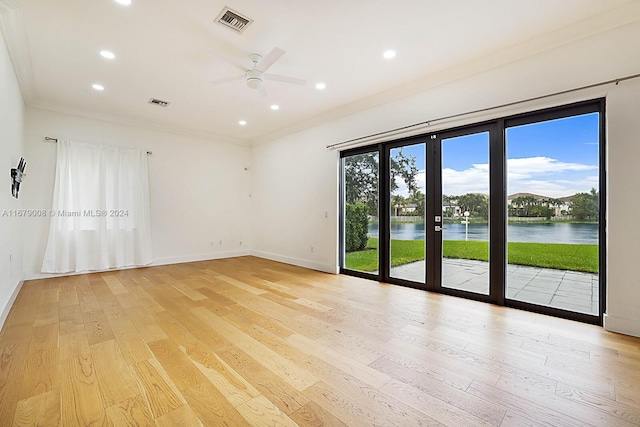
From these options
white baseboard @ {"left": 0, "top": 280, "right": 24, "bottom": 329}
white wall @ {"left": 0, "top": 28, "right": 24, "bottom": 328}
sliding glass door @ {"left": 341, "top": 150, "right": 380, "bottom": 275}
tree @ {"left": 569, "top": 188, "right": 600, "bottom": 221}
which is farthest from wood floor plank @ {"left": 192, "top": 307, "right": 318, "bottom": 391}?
tree @ {"left": 569, "top": 188, "right": 600, "bottom": 221}

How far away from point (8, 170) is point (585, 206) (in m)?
6.35

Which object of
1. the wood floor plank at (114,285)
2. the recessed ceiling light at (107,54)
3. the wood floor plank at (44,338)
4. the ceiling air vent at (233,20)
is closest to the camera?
the wood floor plank at (44,338)

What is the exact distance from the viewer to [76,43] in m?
3.11

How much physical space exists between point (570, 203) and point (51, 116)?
7.72 m

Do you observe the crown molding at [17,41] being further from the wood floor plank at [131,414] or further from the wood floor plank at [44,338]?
the wood floor plank at [131,414]

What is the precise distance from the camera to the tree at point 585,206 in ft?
9.38

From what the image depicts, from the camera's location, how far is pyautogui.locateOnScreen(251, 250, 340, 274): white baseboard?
5.24 m

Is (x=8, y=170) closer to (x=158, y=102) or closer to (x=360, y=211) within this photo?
(x=158, y=102)

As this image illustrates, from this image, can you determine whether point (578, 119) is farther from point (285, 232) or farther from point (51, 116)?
point (51, 116)

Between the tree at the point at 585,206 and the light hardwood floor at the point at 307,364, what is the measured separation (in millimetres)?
1090

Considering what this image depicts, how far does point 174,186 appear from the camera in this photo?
20.3 ft

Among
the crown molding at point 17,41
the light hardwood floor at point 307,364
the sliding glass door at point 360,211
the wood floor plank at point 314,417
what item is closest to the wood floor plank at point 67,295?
the light hardwood floor at point 307,364

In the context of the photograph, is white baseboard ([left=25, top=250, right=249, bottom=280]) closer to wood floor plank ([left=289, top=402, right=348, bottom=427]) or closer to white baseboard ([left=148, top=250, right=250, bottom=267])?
white baseboard ([left=148, top=250, right=250, bottom=267])

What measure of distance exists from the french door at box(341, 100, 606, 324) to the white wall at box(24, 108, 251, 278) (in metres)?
4.08
